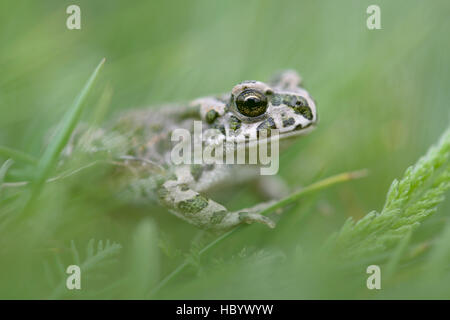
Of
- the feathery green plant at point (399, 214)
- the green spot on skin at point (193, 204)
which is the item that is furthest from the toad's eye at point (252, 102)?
the feathery green plant at point (399, 214)

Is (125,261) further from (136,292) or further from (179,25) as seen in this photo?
(179,25)

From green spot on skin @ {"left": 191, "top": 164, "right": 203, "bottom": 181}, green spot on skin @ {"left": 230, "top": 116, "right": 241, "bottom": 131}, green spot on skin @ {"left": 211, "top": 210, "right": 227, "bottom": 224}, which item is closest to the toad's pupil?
green spot on skin @ {"left": 230, "top": 116, "right": 241, "bottom": 131}

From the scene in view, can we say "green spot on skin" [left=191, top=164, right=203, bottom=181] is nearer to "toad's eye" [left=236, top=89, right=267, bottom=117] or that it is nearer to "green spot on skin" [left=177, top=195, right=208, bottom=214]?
"green spot on skin" [left=177, top=195, right=208, bottom=214]

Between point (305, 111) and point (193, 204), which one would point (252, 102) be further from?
→ point (193, 204)

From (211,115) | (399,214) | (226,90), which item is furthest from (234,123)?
(399,214)

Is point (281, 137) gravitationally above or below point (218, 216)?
above

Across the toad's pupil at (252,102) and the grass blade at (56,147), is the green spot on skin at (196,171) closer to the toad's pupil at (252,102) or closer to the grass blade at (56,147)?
the toad's pupil at (252,102)
